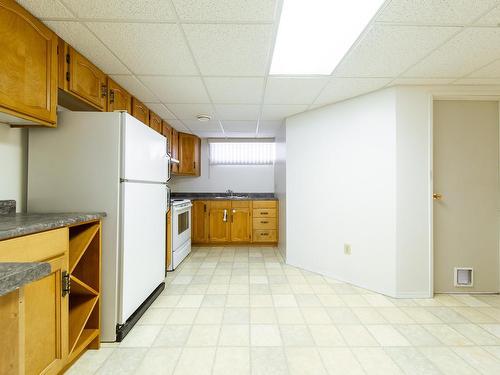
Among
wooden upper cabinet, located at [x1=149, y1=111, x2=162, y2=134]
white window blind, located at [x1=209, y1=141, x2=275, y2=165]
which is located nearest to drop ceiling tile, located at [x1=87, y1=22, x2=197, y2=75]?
wooden upper cabinet, located at [x1=149, y1=111, x2=162, y2=134]

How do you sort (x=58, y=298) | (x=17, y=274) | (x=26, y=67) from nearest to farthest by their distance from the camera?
(x=17, y=274)
(x=58, y=298)
(x=26, y=67)

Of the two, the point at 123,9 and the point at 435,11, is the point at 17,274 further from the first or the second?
the point at 435,11

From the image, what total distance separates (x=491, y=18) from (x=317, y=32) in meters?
1.01

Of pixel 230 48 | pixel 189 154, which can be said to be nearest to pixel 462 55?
pixel 230 48

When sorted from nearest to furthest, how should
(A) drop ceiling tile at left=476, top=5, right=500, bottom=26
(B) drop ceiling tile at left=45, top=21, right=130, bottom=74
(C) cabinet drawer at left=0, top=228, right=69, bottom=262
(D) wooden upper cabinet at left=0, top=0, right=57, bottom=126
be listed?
(C) cabinet drawer at left=0, top=228, right=69, bottom=262, (D) wooden upper cabinet at left=0, top=0, right=57, bottom=126, (A) drop ceiling tile at left=476, top=5, right=500, bottom=26, (B) drop ceiling tile at left=45, top=21, right=130, bottom=74

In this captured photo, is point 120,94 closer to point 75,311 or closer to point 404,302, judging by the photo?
point 75,311

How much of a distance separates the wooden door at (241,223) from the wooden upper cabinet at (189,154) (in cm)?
109

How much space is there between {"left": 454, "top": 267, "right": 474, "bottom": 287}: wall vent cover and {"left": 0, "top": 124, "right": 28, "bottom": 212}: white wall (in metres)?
3.85

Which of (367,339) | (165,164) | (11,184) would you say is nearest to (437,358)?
(367,339)

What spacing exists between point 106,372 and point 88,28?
2.11 m

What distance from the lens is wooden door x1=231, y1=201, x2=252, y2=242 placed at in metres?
4.46

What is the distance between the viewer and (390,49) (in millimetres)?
1813

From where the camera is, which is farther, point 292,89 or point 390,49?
point 292,89

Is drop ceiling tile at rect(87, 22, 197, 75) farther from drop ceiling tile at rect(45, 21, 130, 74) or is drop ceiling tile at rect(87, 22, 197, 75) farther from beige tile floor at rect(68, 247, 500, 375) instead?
beige tile floor at rect(68, 247, 500, 375)
